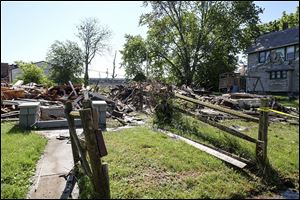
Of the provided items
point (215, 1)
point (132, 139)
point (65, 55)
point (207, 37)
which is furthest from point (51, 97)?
point (65, 55)

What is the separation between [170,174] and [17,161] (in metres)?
2.57

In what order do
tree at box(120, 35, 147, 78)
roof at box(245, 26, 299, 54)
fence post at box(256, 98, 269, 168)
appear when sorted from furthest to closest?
1. tree at box(120, 35, 147, 78)
2. roof at box(245, 26, 299, 54)
3. fence post at box(256, 98, 269, 168)

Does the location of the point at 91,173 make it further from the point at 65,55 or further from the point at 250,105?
the point at 65,55

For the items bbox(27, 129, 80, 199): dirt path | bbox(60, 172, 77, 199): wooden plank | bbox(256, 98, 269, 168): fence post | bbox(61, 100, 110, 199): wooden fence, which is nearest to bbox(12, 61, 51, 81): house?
bbox(27, 129, 80, 199): dirt path

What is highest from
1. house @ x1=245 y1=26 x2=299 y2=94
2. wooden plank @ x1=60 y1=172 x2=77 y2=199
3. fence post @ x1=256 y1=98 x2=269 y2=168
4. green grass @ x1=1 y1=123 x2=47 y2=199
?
→ house @ x1=245 y1=26 x2=299 y2=94

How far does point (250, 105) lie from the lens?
13.8m

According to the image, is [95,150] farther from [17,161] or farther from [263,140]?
[263,140]

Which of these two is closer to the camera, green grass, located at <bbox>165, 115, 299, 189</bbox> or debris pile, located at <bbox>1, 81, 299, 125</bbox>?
green grass, located at <bbox>165, 115, 299, 189</bbox>

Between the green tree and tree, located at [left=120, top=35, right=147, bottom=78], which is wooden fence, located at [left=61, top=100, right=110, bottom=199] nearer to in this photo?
tree, located at [left=120, top=35, right=147, bottom=78]

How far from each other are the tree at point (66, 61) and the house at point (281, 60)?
1999 centimetres

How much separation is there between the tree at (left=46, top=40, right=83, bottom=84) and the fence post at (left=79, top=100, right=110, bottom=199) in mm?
32484

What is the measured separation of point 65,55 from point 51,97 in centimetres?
2411

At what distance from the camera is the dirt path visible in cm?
436

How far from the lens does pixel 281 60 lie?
16.8m
